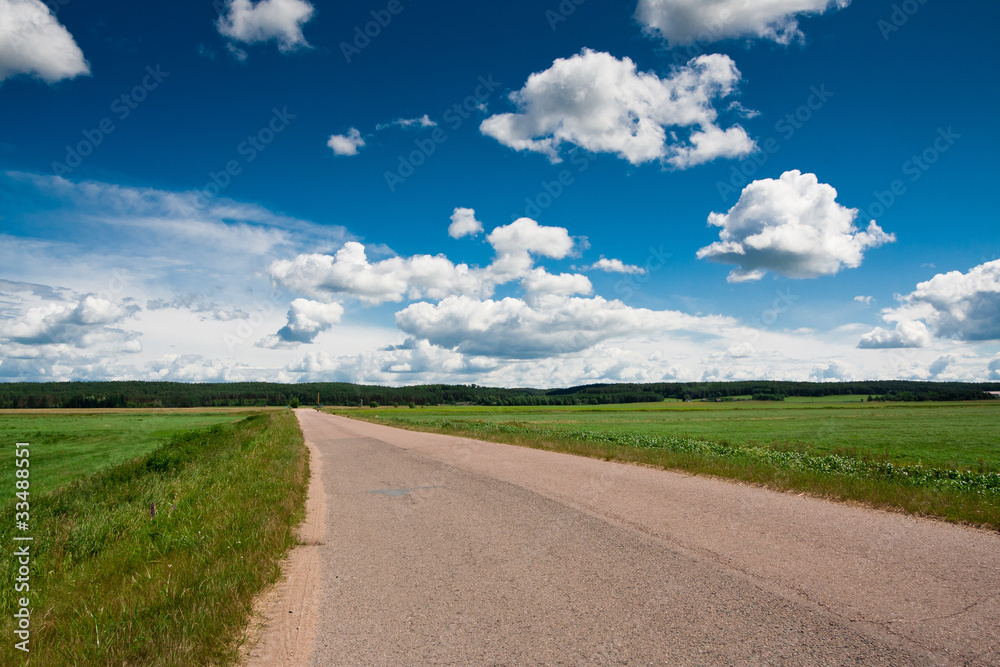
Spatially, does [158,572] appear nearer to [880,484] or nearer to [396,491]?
[396,491]

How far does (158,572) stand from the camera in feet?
21.2

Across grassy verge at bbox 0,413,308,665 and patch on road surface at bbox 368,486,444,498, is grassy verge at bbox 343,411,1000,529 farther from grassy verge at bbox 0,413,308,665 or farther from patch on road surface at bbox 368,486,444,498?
grassy verge at bbox 0,413,308,665

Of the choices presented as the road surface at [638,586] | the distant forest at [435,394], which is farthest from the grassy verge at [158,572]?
the distant forest at [435,394]

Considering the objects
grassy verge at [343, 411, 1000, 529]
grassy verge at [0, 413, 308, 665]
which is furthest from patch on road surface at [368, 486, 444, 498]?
grassy verge at [343, 411, 1000, 529]

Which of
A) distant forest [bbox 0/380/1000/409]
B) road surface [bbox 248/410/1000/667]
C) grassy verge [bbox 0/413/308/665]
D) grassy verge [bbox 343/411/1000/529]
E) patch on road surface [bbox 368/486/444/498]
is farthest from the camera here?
distant forest [bbox 0/380/1000/409]

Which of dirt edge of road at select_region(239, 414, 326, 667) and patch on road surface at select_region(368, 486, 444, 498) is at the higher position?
dirt edge of road at select_region(239, 414, 326, 667)

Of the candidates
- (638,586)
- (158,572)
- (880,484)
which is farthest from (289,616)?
(880,484)

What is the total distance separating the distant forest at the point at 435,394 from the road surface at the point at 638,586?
138 m

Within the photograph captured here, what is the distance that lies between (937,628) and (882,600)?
59 cm

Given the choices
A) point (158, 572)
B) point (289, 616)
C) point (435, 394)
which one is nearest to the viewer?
point (289, 616)

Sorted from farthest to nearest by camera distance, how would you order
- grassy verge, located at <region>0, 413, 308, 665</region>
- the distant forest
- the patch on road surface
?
the distant forest, the patch on road surface, grassy verge, located at <region>0, 413, 308, 665</region>

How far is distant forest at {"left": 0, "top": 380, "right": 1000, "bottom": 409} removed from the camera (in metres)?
139

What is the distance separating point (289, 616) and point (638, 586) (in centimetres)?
367

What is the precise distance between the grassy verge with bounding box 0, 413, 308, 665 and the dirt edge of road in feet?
0.47
